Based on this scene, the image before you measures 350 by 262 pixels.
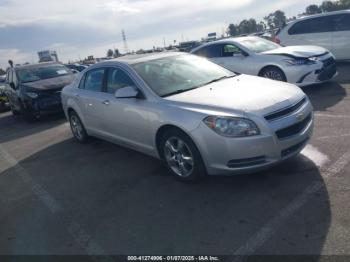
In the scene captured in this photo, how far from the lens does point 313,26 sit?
1194 cm

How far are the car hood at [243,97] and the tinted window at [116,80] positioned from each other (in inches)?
37.8

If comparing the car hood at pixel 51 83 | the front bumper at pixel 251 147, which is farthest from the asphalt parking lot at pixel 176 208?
the car hood at pixel 51 83

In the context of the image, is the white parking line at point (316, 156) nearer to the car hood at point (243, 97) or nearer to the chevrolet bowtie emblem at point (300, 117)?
the chevrolet bowtie emblem at point (300, 117)

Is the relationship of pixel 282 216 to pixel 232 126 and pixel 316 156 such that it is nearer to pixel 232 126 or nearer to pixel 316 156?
pixel 232 126

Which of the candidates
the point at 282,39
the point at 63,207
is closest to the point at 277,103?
the point at 63,207

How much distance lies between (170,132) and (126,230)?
1.35 m

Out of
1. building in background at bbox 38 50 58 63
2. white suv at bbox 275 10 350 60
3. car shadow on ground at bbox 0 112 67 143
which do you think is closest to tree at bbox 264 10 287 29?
building in background at bbox 38 50 58 63

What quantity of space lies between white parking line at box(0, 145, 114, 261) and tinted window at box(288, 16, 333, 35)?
32.3ft

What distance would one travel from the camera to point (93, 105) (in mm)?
6160

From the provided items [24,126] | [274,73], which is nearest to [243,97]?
[274,73]

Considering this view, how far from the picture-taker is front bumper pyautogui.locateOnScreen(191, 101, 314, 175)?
3.89 m

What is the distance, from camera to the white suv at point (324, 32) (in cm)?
→ 1130

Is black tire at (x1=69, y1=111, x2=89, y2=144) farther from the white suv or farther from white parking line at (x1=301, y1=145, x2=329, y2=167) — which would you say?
the white suv

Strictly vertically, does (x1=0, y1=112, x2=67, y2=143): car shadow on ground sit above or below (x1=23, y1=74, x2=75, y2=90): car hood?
below
